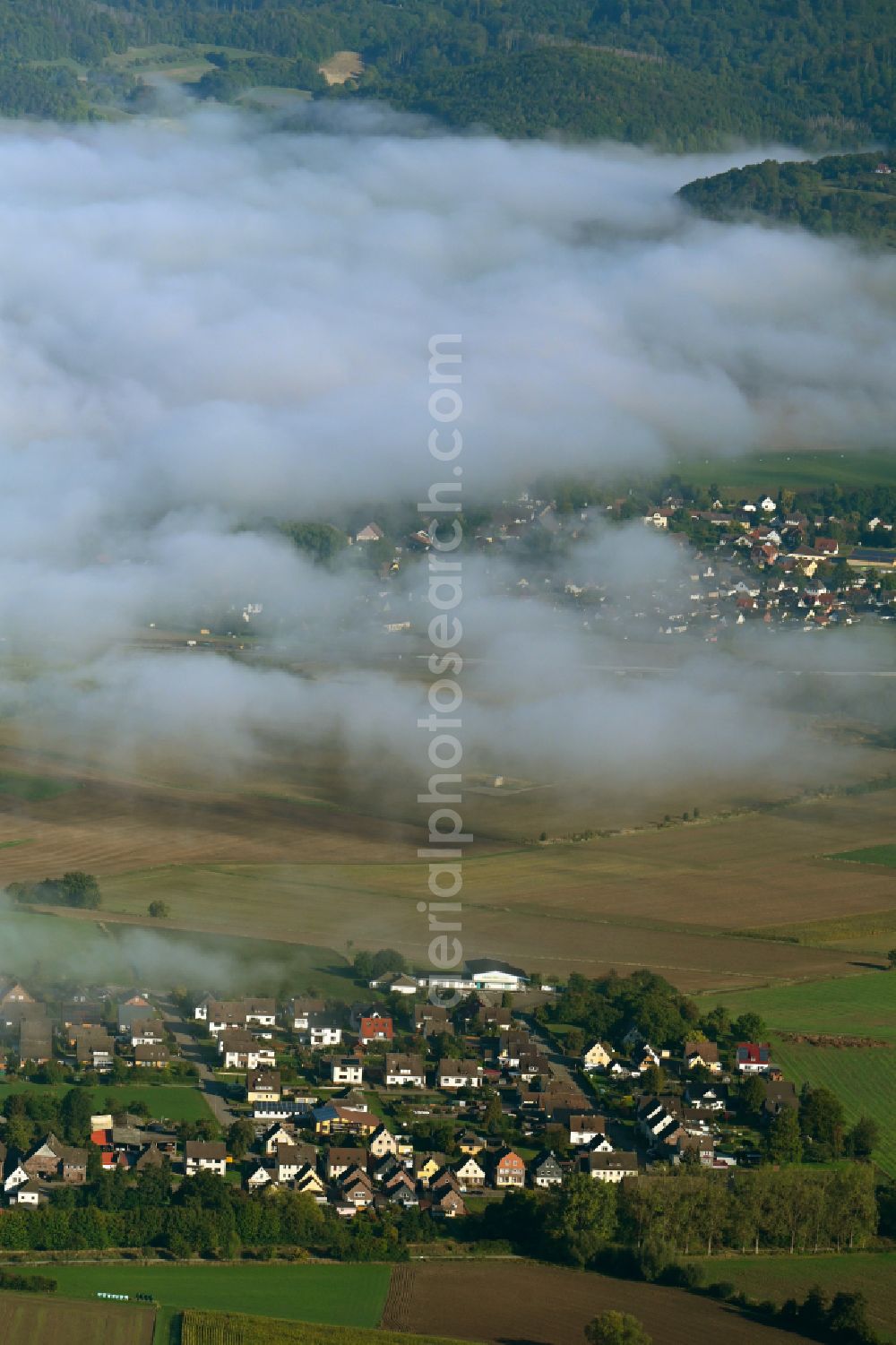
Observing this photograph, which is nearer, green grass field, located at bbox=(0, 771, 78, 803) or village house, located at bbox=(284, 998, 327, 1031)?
village house, located at bbox=(284, 998, 327, 1031)

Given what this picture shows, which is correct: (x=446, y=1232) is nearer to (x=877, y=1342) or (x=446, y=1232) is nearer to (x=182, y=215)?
(x=877, y=1342)

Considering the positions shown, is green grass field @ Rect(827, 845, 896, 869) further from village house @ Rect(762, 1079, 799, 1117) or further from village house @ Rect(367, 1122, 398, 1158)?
village house @ Rect(367, 1122, 398, 1158)

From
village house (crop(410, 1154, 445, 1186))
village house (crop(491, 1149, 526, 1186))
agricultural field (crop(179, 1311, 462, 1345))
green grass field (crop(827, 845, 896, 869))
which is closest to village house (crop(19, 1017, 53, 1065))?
village house (crop(410, 1154, 445, 1186))

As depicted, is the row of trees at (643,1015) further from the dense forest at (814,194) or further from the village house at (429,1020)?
the dense forest at (814,194)

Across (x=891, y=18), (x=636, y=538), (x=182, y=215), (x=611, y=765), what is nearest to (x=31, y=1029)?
(x=611, y=765)

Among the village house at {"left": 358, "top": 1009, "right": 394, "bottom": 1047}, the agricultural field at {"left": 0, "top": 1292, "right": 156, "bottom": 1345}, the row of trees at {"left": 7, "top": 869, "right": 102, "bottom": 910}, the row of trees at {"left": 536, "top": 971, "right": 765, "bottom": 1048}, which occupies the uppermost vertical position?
the row of trees at {"left": 7, "top": 869, "right": 102, "bottom": 910}

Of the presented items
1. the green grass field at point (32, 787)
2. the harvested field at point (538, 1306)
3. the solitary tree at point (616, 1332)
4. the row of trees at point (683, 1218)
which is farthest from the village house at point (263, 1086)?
the green grass field at point (32, 787)

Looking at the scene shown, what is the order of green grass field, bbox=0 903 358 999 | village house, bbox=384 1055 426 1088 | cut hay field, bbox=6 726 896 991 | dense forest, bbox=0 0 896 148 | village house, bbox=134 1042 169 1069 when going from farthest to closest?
1. dense forest, bbox=0 0 896 148
2. cut hay field, bbox=6 726 896 991
3. green grass field, bbox=0 903 358 999
4. village house, bbox=384 1055 426 1088
5. village house, bbox=134 1042 169 1069
